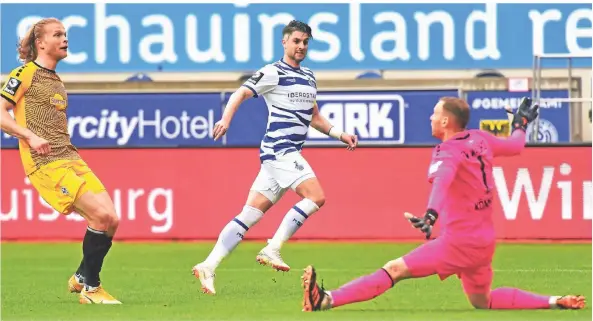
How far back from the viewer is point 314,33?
28.7m

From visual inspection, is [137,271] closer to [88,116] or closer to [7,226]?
[7,226]

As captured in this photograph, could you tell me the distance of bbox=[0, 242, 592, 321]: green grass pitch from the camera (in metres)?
10.6

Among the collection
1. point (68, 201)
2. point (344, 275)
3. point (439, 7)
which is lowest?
point (344, 275)

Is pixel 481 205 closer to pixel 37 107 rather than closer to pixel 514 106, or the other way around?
pixel 37 107

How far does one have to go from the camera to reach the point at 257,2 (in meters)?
Answer: 29.0

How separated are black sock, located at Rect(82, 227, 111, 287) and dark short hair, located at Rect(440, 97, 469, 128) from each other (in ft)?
9.42

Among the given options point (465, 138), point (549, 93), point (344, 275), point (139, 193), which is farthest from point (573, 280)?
point (549, 93)

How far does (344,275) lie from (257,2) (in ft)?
50.5

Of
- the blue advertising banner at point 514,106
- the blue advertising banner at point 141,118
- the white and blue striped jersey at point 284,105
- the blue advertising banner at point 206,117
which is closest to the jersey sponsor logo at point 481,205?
the white and blue striped jersey at point 284,105

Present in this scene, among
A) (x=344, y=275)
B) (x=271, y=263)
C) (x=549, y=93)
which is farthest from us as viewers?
(x=549, y=93)


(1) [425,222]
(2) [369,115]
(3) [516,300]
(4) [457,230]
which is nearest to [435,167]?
(4) [457,230]

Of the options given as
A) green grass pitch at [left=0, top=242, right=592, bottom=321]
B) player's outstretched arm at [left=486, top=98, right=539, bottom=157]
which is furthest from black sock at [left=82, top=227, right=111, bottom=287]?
player's outstretched arm at [left=486, top=98, right=539, bottom=157]

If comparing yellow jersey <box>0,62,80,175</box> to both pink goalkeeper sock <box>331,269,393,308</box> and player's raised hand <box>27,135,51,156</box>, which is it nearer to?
player's raised hand <box>27,135,51,156</box>

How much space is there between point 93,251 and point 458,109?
9.87ft
